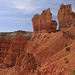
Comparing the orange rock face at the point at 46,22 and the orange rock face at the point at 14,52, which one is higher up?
the orange rock face at the point at 46,22

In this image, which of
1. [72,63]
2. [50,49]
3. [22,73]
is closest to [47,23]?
[50,49]

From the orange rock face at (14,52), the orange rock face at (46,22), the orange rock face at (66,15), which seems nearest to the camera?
the orange rock face at (66,15)

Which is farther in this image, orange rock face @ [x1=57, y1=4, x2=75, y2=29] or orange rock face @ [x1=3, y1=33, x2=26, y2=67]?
orange rock face @ [x1=3, y1=33, x2=26, y2=67]

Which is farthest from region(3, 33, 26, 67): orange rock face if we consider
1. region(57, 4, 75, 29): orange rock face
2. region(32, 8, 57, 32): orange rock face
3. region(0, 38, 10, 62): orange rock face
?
region(57, 4, 75, 29): orange rock face

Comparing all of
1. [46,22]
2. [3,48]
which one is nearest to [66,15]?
[46,22]

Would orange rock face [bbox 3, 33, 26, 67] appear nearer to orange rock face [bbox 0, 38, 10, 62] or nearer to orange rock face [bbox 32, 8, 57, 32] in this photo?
orange rock face [bbox 0, 38, 10, 62]

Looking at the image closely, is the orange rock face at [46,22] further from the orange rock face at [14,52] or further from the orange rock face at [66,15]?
the orange rock face at [14,52]

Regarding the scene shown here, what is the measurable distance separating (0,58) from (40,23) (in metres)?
16.3

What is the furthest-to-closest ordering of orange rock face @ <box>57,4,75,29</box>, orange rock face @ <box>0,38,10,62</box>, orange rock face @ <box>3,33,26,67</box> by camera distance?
orange rock face @ <box>0,38,10,62</box>, orange rock face @ <box>3,33,26,67</box>, orange rock face @ <box>57,4,75,29</box>

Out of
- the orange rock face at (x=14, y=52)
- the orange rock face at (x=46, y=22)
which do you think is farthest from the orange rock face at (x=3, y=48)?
the orange rock face at (x=46, y=22)

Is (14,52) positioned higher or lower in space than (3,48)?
lower

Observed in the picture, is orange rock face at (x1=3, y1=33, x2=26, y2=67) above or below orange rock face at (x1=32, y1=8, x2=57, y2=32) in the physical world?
below

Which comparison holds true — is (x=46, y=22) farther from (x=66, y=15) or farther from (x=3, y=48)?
(x=3, y=48)

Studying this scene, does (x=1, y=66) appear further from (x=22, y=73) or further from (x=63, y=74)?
(x=63, y=74)
